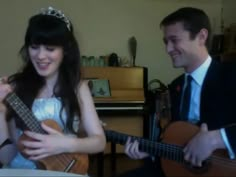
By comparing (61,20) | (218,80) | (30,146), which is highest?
(61,20)

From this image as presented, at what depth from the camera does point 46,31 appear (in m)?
1.77

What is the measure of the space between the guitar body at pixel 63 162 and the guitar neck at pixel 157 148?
41cm

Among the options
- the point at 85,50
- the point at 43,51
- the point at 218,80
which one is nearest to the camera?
the point at 43,51

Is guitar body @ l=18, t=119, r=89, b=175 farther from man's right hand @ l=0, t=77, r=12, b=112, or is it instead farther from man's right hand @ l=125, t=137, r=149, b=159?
man's right hand @ l=125, t=137, r=149, b=159

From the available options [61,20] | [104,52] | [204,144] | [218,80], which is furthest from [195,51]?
[104,52]

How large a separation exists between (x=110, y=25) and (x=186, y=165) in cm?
363

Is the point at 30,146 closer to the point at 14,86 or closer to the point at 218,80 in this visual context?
the point at 14,86

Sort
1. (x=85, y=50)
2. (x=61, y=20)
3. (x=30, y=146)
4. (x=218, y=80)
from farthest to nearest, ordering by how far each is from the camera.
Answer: (x=85, y=50) < (x=218, y=80) < (x=61, y=20) < (x=30, y=146)

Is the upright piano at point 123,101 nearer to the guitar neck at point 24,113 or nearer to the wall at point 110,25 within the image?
the wall at point 110,25

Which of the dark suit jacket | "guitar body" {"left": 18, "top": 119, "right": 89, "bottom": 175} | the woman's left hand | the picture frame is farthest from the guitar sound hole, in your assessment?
the picture frame

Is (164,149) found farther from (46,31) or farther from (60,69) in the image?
(46,31)

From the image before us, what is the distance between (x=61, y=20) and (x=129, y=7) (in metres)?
3.64

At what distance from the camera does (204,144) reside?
72.5 inches

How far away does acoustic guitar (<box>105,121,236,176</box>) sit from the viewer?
6.20ft
